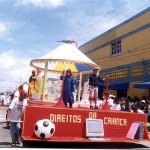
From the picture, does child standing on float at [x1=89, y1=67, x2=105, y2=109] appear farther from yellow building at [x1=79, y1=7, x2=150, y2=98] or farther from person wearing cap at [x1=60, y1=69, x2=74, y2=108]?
yellow building at [x1=79, y1=7, x2=150, y2=98]

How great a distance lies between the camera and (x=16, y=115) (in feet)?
33.5

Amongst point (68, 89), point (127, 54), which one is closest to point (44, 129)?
point (68, 89)

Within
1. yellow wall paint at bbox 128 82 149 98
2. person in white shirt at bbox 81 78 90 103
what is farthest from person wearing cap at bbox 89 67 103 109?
yellow wall paint at bbox 128 82 149 98

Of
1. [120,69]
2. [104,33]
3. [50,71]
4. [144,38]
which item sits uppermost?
[104,33]

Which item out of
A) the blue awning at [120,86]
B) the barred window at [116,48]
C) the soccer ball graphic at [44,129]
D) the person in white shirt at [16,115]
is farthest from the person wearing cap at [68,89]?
the barred window at [116,48]

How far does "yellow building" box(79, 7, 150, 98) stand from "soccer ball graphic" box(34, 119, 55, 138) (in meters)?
18.3

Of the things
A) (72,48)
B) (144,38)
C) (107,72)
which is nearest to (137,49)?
(144,38)

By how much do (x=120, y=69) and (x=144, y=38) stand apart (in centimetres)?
512

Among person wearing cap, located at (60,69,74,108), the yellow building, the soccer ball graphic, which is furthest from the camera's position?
the yellow building

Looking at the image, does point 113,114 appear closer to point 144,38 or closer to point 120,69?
point 144,38

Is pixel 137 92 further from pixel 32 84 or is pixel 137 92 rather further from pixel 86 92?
pixel 86 92

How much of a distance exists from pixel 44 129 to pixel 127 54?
22.4 metres

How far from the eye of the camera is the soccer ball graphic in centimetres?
948

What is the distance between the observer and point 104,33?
119 ft
